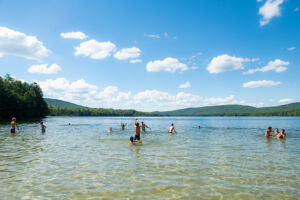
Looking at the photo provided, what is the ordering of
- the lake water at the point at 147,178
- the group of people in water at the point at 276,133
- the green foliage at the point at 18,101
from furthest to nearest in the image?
the green foliage at the point at 18,101, the group of people in water at the point at 276,133, the lake water at the point at 147,178

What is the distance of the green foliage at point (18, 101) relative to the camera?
253ft

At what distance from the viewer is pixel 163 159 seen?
49.0ft

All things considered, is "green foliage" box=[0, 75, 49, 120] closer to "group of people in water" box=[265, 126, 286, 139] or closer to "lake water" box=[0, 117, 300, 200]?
"lake water" box=[0, 117, 300, 200]

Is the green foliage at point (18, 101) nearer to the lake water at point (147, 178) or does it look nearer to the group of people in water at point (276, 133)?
the lake water at point (147, 178)

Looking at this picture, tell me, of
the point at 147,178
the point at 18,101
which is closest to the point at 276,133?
the point at 147,178

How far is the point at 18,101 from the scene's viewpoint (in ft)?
282

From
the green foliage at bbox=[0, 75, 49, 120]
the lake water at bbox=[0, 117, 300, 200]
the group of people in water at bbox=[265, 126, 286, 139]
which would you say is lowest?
the lake water at bbox=[0, 117, 300, 200]

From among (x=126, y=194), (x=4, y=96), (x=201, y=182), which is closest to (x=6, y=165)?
(x=126, y=194)

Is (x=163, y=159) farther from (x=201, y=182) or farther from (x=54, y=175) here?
(x=54, y=175)

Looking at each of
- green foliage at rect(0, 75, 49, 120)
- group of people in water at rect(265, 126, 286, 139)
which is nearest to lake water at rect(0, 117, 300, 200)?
group of people in water at rect(265, 126, 286, 139)

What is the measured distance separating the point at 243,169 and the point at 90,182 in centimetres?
864

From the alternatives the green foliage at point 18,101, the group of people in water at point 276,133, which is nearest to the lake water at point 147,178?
the group of people in water at point 276,133

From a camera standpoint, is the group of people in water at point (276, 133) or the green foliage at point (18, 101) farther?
the green foliage at point (18, 101)

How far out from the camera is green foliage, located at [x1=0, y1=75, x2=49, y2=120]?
7703cm
